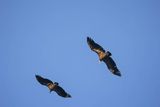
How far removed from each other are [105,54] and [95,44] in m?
1.13

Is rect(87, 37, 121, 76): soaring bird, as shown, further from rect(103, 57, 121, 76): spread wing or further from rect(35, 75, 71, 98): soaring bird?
rect(35, 75, 71, 98): soaring bird

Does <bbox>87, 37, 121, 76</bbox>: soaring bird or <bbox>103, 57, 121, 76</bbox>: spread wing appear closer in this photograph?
<bbox>87, 37, 121, 76</bbox>: soaring bird

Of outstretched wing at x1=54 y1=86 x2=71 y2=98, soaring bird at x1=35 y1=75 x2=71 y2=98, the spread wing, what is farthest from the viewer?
outstretched wing at x1=54 y1=86 x2=71 y2=98

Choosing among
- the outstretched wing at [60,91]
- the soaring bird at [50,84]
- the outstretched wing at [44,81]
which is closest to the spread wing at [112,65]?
the soaring bird at [50,84]

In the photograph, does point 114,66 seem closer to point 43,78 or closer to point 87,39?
point 87,39

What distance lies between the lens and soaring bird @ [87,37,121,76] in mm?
29328

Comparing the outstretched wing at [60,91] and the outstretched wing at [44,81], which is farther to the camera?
the outstretched wing at [60,91]

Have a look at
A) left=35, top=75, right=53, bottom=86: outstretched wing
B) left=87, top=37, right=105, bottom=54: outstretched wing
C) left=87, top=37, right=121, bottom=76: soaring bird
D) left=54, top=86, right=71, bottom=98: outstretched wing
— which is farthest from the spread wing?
left=35, top=75, right=53, bottom=86: outstretched wing

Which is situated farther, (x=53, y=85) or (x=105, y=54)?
(x=53, y=85)

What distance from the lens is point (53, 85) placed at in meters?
31.8

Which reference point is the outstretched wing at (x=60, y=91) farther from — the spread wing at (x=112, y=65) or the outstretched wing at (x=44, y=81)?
the spread wing at (x=112, y=65)

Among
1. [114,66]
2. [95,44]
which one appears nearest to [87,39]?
[95,44]

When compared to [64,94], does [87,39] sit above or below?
above

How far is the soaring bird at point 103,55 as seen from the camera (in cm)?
2933
